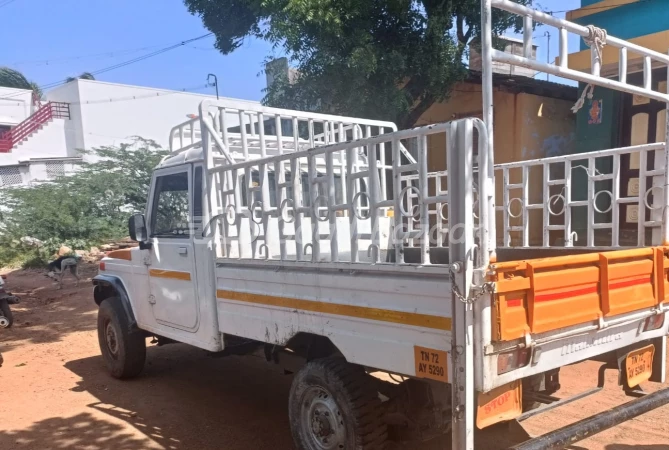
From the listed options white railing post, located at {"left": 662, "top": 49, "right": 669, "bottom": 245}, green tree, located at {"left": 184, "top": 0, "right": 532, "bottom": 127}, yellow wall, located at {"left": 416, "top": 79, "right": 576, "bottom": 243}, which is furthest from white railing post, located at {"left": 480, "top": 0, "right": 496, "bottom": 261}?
yellow wall, located at {"left": 416, "top": 79, "right": 576, "bottom": 243}

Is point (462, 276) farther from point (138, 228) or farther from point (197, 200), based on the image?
point (138, 228)

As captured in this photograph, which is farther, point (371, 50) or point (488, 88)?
point (371, 50)

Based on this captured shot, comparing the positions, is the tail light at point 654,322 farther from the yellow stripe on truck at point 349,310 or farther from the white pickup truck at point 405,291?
the yellow stripe on truck at point 349,310

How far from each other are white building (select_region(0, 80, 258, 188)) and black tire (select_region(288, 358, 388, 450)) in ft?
69.1

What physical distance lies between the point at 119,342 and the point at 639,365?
169 inches

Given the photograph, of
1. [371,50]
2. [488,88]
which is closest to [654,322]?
[488,88]

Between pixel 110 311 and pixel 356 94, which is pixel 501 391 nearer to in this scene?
pixel 110 311

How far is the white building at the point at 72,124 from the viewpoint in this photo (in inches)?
882

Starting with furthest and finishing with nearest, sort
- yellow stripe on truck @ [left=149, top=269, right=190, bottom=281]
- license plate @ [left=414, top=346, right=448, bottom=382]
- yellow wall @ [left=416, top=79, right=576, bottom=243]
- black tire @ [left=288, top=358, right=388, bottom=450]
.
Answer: yellow wall @ [left=416, top=79, right=576, bottom=243] → yellow stripe on truck @ [left=149, top=269, right=190, bottom=281] → black tire @ [left=288, top=358, right=388, bottom=450] → license plate @ [left=414, top=346, right=448, bottom=382]

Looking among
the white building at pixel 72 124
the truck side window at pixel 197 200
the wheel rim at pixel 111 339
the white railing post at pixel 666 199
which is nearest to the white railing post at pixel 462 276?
the white railing post at pixel 666 199

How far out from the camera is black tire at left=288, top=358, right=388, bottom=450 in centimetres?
256

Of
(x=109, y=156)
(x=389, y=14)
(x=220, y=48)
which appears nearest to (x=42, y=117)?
(x=109, y=156)

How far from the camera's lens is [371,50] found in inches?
275

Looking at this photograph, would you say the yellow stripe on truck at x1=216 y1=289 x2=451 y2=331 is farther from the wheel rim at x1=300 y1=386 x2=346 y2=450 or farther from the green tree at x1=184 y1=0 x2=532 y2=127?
the green tree at x1=184 y1=0 x2=532 y2=127
